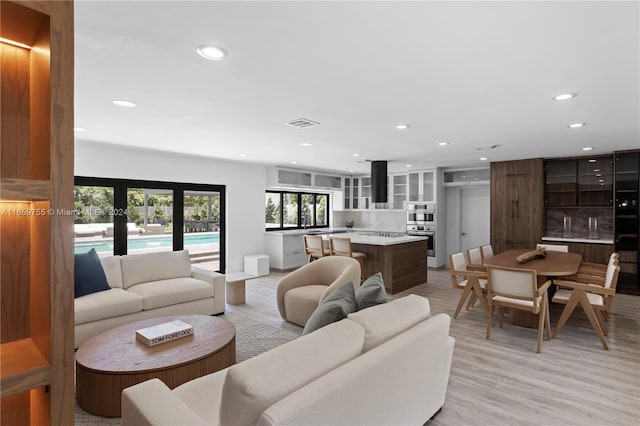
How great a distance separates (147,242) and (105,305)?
255cm

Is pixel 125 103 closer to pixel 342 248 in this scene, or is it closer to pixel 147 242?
pixel 147 242

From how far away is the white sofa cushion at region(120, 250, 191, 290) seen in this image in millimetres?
4301

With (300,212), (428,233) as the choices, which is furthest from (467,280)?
(300,212)

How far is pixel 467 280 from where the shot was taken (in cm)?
439

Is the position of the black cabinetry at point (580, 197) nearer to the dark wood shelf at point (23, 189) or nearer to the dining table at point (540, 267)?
the dining table at point (540, 267)

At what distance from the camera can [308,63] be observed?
88.0 inches

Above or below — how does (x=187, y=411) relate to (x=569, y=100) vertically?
below

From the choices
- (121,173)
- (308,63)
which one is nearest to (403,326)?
(308,63)

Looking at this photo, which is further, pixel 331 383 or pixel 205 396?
pixel 205 396

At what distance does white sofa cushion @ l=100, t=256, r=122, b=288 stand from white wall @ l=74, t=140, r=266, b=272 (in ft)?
5.39

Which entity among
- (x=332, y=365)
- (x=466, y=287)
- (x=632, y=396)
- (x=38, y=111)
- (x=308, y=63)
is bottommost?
(x=632, y=396)

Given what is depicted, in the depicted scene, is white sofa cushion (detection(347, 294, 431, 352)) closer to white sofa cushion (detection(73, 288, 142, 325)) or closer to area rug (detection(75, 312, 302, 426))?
area rug (detection(75, 312, 302, 426))

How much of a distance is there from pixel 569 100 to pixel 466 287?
7.77 ft

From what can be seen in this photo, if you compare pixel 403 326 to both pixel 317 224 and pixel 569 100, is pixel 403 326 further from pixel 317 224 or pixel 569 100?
pixel 317 224
